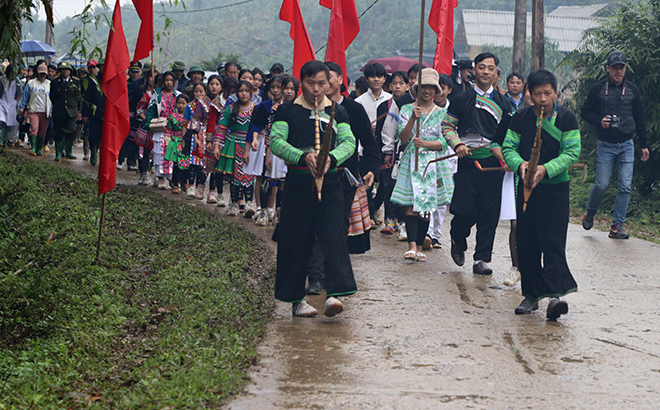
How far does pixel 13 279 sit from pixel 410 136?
14.3 ft

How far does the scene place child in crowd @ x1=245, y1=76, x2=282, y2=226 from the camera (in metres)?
9.94

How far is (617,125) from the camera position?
9.75 metres

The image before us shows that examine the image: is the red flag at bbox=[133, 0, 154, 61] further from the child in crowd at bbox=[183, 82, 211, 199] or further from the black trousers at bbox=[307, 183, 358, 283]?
the black trousers at bbox=[307, 183, 358, 283]

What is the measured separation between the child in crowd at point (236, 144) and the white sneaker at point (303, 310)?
16.1 feet

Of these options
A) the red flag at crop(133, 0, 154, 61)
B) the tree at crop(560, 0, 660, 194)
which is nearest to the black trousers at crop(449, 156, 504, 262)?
the red flag at crop(133, 0, 154, 61)

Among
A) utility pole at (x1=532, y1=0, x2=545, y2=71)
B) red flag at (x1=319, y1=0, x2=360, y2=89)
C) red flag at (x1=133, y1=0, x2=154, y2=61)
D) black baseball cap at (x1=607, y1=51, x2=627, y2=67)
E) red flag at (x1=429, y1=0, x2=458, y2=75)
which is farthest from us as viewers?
utility pole at (x1=532, y1=0, x2=545, y2=71)

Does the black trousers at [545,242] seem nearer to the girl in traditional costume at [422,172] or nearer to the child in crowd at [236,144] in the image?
the girl in traditional costume at [422,172]

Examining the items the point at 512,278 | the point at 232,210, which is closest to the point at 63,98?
the point at 232,210

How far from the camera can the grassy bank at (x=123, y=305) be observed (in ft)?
13.6

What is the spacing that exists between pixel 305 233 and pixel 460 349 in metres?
1.53

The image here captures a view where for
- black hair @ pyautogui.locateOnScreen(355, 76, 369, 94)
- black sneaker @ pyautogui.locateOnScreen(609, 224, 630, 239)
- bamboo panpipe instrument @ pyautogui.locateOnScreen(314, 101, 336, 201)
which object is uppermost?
black hair @ pyautogui.locateOnScreen(355, 76, 369, 94)

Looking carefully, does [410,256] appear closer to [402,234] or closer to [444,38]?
[402,234]

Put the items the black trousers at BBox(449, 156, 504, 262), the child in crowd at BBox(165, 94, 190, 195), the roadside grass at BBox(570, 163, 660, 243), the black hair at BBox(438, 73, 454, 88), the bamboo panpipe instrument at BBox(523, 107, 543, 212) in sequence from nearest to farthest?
1. the bamboo panpipe instrument at BBox(523, 107, 543, 212)
2. the black trousers at BBox(449, 156, 504, 262)
3. the black hair at BBox(438, 73, 454, 88)
4. the roadside grass at BBox(570, 163, 660, 243)
5. the child in crowd at BBox(165, 94, 190, 195)

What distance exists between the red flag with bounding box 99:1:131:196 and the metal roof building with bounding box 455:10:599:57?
3841cm
